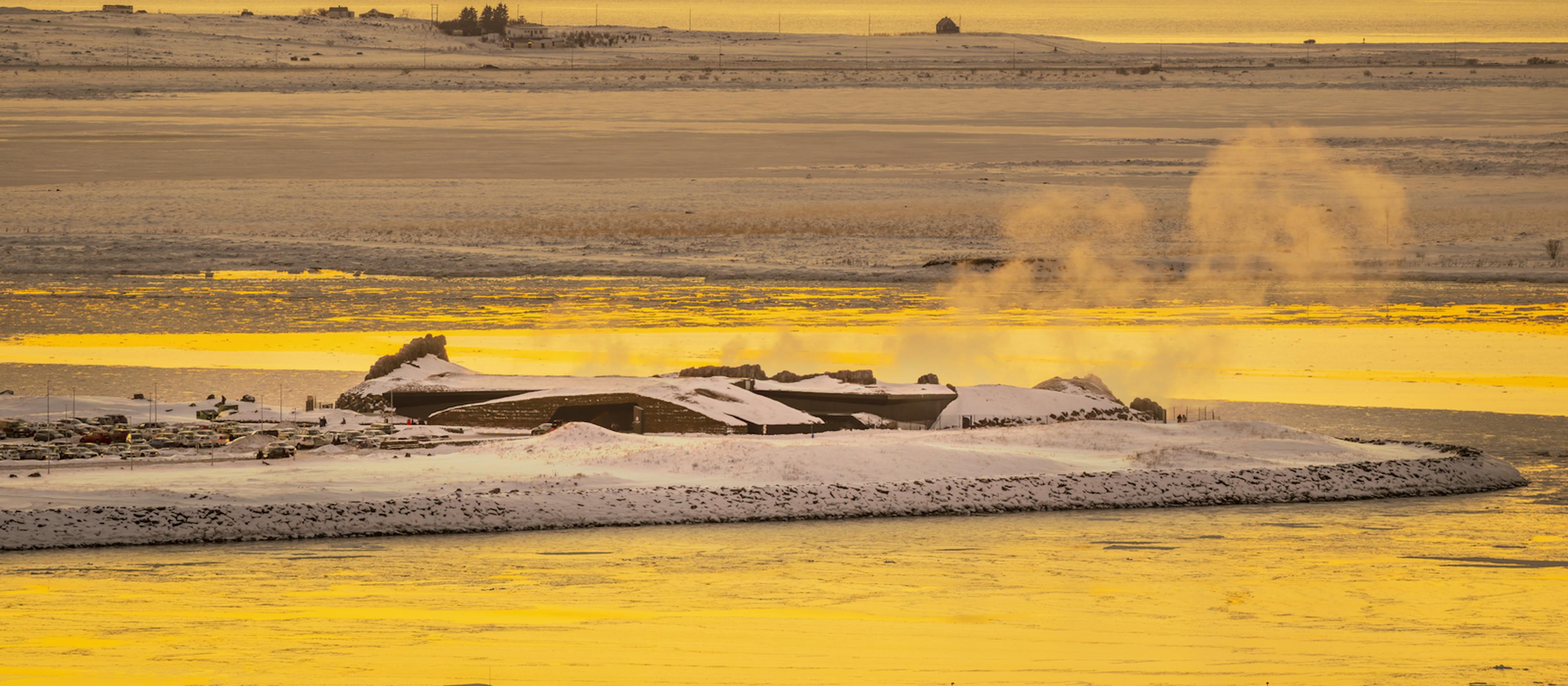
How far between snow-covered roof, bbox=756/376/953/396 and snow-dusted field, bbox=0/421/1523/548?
1.72m

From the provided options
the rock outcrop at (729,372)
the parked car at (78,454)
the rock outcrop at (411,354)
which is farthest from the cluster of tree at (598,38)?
the parked car at (78,454)

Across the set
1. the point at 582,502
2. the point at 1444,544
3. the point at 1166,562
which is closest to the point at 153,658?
the point at 582,502

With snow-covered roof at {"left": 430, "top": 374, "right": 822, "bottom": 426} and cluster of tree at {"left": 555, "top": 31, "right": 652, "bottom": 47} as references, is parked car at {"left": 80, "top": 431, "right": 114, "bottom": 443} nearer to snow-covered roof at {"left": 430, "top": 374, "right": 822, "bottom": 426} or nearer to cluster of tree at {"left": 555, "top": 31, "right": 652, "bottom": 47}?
snow-covered roof at {"left": 430, "top": 374, "right": 822, "bottom": 426}

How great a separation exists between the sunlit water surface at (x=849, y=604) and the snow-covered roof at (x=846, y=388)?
18.4ft

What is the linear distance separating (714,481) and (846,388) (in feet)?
18.9

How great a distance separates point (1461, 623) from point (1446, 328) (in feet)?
92.7

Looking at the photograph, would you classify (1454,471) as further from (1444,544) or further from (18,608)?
(18,608)

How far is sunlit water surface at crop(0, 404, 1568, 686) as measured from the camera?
20.0 meters

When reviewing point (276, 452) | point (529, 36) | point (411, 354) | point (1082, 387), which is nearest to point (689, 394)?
point (411, 354)

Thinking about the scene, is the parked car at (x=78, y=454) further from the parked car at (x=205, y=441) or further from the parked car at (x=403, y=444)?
the parked car at (x=403, y=444)

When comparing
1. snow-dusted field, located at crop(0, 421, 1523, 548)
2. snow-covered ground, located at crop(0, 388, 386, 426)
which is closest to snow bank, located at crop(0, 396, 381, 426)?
snow-covered ground, located at crop(0, 388, 386, 426)

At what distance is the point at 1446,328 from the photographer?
48.8 metres

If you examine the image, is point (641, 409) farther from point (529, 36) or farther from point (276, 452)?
point (529, 36)

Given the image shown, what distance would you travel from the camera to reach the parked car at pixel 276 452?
29156 mm
